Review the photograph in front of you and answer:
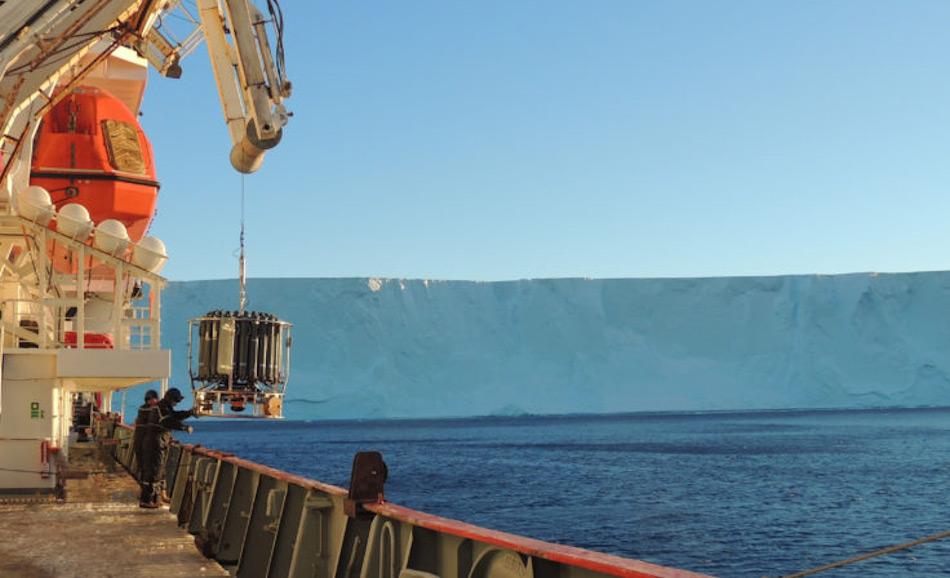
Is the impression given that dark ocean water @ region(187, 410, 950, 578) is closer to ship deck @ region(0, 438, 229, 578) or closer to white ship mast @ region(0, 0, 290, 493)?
white ship mast @ region(0, 0, 290, 493)

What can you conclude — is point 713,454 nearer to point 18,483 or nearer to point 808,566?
point 808,566

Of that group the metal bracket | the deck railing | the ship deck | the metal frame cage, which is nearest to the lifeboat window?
the ship deck

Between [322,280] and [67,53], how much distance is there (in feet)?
201

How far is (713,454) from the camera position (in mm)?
48719

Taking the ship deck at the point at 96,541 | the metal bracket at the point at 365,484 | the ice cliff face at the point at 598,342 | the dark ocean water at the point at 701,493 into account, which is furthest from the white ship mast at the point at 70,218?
the ice cliff face at the point at 598,342

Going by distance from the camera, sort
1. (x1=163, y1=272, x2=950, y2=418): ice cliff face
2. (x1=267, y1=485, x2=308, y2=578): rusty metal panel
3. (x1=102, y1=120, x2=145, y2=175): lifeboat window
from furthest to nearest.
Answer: (x1=163, y1=272, x2=950, y2=418): ice cliff face < (x1=102, y1=120, x2=145, y2=175): lifeboat window < (x1=267, y1=485, x2=308, y2=578): rusty metal panel

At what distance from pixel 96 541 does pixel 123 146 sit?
11.5 metres

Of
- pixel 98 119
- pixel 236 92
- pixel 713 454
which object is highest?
pixel 98 119

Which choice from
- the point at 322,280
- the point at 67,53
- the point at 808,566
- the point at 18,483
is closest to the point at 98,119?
the point at 18,483

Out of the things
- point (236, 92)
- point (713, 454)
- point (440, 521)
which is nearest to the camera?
point (440, 521)

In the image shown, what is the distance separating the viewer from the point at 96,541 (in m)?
8.31

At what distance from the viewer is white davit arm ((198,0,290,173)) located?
7.90m

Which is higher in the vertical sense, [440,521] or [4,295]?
[4,295]

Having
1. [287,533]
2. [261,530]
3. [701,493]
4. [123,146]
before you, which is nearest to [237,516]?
[261,530]
